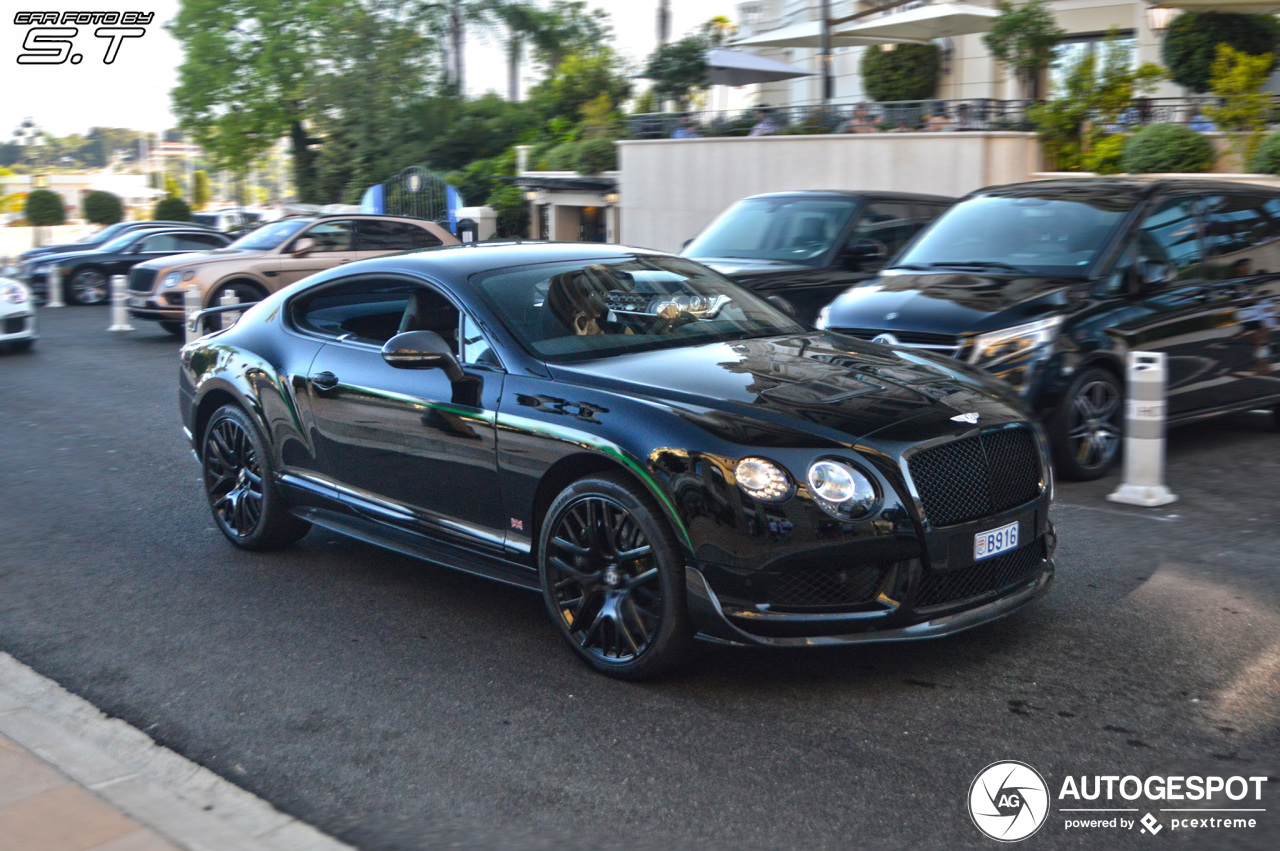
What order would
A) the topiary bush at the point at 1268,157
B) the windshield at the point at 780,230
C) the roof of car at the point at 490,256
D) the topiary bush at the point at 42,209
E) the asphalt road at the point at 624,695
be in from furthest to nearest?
the topiary bush at the point at 42,209
the topiary bush at the point at 1268,157
the windshield at the point at 780,230
the roof of car at the point at 490,256
the asphalt road at the point at 624,695

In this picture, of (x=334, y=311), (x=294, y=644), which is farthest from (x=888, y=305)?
(x=294, y=644)

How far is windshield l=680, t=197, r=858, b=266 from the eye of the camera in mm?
11367

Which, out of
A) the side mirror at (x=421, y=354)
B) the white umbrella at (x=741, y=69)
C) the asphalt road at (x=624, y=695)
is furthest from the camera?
the white umbrella at (x=741, y=69)

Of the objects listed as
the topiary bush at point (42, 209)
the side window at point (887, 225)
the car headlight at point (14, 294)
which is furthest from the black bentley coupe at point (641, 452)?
the topiary bush at point (42, 209)

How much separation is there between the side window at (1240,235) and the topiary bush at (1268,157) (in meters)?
7.92

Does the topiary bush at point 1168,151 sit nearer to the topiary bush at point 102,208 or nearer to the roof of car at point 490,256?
the roof of car at point 490,256

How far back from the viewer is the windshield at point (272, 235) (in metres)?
17.5

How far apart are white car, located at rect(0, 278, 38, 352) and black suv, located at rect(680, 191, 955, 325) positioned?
8.72m

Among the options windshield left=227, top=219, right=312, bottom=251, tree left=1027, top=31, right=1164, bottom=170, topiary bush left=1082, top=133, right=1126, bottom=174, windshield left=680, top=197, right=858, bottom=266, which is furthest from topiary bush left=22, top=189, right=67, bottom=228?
windshield left=680, top=197, right=858, bottom=266

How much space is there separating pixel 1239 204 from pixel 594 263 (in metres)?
5.43

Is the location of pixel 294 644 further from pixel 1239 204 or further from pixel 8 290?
pixel 8 290

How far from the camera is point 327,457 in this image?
6012mm

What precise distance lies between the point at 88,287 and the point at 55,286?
21.0 inches

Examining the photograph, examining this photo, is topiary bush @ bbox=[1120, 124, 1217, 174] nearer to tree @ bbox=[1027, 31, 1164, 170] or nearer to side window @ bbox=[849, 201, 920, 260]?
tree @ bbox=[1027, 31, 1164, 170]
